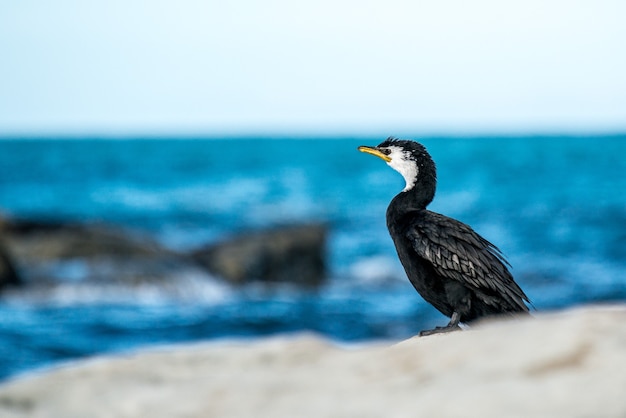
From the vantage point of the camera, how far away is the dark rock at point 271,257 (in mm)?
17891

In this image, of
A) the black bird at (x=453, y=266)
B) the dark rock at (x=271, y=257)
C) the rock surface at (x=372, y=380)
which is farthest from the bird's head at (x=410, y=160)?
the dark rock at (x=271, y=257)

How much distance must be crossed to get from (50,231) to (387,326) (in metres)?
7.70

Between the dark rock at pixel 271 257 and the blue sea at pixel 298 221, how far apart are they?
357mm

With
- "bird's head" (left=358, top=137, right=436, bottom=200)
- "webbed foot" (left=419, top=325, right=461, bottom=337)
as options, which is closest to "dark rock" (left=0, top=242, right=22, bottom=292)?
"bird's head" (left=358, top=137, right=436, bottom=200)

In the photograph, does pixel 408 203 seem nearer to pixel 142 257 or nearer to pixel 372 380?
pixel 372 380

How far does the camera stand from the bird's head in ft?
19.1

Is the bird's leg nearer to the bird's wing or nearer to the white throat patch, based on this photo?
the bird's wing

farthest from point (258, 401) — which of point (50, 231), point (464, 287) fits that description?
point (50, 231)

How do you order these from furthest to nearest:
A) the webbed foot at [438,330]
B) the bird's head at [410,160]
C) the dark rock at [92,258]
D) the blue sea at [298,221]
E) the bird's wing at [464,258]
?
1. the dark rock at [92,258]
2. the blue sea at [298,221]
3. the bird's head at [410,160]
4. the bird's wing at [464,258]
5. the webbed foot at [438,330]

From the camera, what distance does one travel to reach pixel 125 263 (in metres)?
17.4

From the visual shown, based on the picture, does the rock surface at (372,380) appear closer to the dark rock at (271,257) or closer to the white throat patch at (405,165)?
the white throat patch at (405,165)

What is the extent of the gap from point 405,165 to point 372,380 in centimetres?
320

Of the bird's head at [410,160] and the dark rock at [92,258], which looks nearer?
the bird's head at [410,160]

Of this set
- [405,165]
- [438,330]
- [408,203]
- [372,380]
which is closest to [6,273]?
[405,165]
